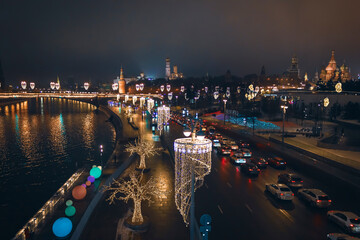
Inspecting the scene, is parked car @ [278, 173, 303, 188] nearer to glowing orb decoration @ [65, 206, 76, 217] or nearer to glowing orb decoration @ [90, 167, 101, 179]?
glowing orb decoration @ [90, 167, 101, 179]

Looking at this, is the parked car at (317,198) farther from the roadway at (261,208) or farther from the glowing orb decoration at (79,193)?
the glowing orb decoration at (79,193)

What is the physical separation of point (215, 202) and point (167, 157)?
9.87 metres

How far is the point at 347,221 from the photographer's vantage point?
11.3 meters

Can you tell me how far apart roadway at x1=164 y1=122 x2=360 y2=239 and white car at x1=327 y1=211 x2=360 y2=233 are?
0.25 m

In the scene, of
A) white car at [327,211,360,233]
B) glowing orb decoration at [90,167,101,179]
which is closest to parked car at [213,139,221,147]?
glowing orb decoration at [90,167,101,179]

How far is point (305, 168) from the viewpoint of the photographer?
20266 millimetres

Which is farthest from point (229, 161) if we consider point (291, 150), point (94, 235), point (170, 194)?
point (94, 235)

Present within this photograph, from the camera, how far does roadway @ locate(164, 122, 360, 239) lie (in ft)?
37.2

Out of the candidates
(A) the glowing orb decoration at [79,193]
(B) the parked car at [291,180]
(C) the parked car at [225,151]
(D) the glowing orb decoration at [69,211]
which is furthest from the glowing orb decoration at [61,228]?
(C) the parked car at [225,151]

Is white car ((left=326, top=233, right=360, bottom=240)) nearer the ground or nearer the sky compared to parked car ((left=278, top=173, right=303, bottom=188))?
nearer the sky

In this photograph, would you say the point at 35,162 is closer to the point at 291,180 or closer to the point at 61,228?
the point at 61,228

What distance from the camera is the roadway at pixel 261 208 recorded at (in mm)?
11344

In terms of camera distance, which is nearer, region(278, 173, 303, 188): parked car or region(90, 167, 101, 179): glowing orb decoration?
region(278, 173, 303, 188): parked car

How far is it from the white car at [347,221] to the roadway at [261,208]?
254 mm
